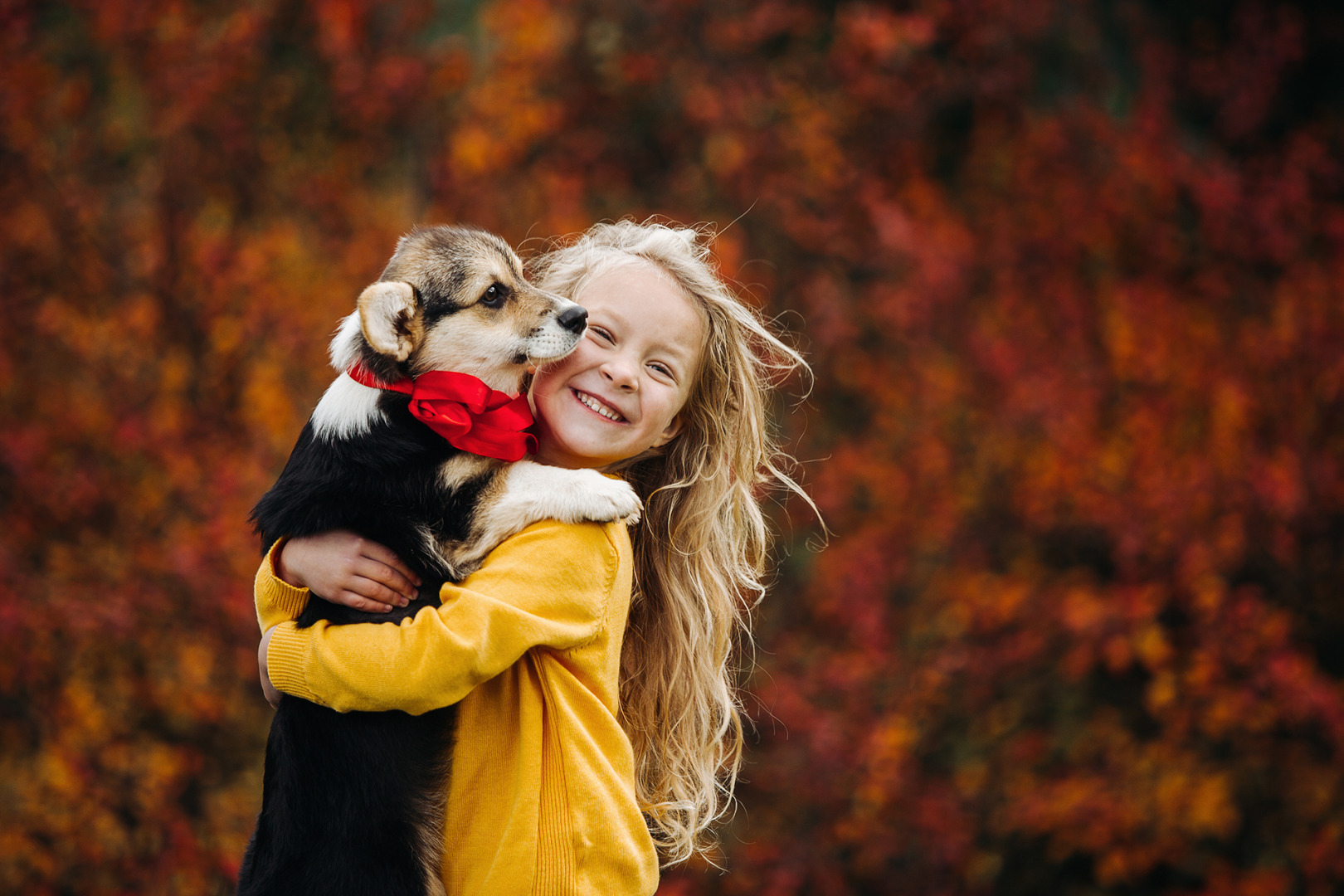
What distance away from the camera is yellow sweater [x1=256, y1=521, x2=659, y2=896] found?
2035 millimetres

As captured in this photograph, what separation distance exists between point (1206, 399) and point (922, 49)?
2905mm

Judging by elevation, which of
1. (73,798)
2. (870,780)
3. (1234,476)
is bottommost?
(870,780)

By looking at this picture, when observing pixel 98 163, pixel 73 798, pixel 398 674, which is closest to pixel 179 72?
A: pixel 98 163

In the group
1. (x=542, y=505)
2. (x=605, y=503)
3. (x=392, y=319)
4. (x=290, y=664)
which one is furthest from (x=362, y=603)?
(x=392, y=319)

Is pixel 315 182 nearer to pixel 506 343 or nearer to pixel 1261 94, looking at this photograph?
pixel 506 343

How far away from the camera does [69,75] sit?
20.7 feet

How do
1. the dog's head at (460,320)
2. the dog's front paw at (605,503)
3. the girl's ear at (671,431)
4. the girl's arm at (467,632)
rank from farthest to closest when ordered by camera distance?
the girl's ear at (671,431), the dog's head at (460,320), the dog's front paw at (605,503), the girl's arm at (467,632)

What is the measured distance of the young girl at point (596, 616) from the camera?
81.8 inches

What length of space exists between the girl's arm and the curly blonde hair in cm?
57

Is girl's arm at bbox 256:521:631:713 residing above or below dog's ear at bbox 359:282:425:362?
below

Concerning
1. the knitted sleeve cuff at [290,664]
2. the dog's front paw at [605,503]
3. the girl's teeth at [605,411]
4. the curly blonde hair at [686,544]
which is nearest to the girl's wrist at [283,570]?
the knitted sleeve cuff at [290,664]

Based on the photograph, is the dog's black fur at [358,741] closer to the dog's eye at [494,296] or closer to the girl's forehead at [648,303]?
the dog's eye at [494,296]

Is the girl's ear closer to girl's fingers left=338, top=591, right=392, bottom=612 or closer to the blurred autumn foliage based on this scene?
girl's fingers left=338, top=591, right=392, bottom=612

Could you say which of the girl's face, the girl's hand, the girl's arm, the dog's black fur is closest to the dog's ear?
the dog's black fur
